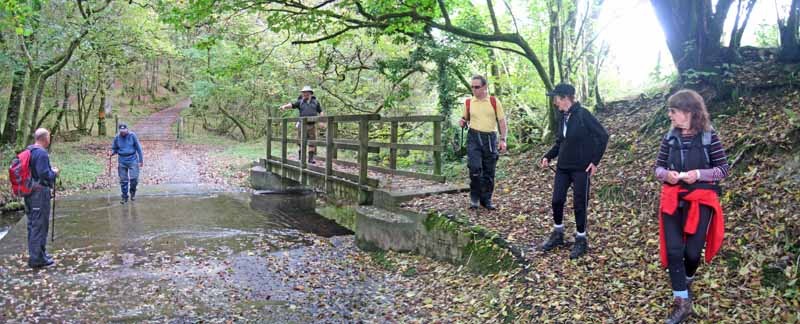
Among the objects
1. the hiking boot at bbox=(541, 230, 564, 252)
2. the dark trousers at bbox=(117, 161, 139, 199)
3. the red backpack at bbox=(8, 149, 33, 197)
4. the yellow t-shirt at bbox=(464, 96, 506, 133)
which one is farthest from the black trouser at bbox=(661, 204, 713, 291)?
the dark trousers at bbox=(117, 161, 139, 199)

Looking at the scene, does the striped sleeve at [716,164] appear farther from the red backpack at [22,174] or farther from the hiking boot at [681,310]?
the red backpack at [22,174]

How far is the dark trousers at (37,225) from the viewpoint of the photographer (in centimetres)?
683

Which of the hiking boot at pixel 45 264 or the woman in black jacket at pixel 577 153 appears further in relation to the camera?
the hiking boot at pixel 45 264

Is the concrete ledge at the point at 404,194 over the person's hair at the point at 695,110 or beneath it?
beneath

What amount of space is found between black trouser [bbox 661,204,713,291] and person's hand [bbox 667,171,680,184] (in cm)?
21

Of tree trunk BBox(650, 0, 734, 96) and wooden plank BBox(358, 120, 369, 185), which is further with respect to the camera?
wooden plank BBox(358, 120, 369, 185)

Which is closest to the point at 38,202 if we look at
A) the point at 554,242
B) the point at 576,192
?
the point at 554,242

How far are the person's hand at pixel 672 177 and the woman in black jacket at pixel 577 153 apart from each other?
3.91 feet

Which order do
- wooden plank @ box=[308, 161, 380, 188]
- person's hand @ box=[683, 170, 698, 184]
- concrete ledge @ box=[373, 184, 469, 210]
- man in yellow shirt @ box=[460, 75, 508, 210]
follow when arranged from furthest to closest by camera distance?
1. wooden plank @ box=[308, 161, 380, 188]
2. concrete ledge @ box=[373, 184, 469, 210]
3. man in yellow shirt @ box=[460, 75, 508, 210]
4. person's hand @ box=[683, 170, 698, 184]

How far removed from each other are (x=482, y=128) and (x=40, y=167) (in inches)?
221

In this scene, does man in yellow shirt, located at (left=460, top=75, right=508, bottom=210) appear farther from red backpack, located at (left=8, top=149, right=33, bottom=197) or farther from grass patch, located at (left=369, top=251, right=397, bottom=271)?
red backpack, located at (left=8, top=149, right=33, bottom=197)

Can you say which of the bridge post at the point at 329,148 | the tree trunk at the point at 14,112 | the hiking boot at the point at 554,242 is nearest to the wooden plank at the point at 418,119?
the bridge post at the point at 329,148

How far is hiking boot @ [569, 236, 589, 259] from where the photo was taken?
5.09m

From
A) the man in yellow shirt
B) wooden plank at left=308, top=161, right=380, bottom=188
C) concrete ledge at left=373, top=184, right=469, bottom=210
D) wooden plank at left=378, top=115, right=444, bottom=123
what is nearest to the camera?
the man in yellow shirt
